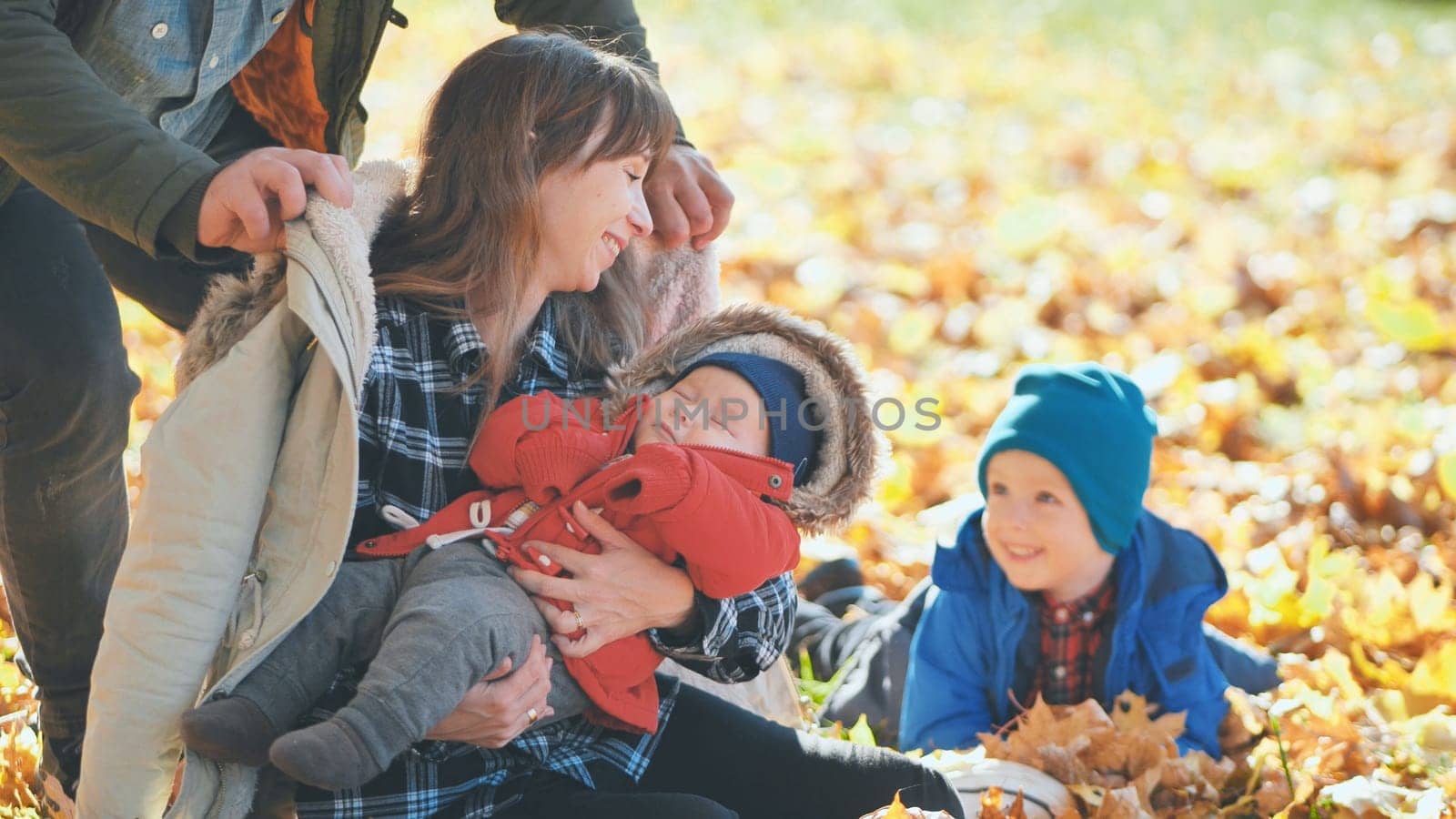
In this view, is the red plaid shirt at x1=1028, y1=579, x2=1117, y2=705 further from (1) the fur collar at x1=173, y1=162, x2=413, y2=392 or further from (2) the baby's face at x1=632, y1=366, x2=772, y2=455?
(1) the fur collar at x1=173, y1=162, x2=413, y2=392

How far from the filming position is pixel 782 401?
2.32 metres

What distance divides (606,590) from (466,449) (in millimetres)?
333

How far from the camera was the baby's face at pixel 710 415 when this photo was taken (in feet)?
7.35

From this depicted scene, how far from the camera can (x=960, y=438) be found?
445 cm

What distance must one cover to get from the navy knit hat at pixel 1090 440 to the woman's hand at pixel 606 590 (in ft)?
3.48

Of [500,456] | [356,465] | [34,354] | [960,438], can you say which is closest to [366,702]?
[356,465]

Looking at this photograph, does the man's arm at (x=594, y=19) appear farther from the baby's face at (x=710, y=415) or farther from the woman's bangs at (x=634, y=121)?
the baby's face at (x=710, y=415)

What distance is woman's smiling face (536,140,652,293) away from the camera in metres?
2.29

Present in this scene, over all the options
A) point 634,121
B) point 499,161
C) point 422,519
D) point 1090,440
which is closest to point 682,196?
point 634,121

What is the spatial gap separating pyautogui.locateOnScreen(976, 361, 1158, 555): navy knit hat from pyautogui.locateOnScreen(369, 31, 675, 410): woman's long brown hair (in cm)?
104

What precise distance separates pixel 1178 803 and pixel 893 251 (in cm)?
369

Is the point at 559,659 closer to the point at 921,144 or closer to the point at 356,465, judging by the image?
the point at 356,465

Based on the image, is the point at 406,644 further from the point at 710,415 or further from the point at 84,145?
the point at 84,145

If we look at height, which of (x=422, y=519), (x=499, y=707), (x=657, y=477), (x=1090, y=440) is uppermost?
(x=1090, y=440)
